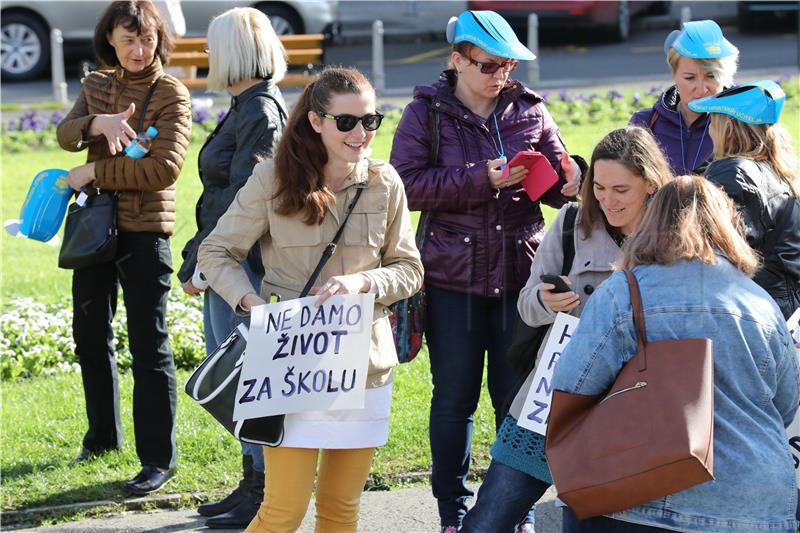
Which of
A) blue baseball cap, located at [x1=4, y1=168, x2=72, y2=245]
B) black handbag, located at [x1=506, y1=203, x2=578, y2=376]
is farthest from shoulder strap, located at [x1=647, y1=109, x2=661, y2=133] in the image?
blue baseball cap, located at [x1=4, y1=168, x2=72, y2=245]

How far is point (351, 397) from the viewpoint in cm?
409

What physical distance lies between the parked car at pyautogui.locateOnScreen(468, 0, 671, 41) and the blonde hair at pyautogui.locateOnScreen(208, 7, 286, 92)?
14.0 meters

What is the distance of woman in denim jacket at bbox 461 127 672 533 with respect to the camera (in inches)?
168

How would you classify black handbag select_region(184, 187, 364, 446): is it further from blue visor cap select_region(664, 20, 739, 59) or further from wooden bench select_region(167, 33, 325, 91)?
wooden bench select_region(167, 33, 325, 91)

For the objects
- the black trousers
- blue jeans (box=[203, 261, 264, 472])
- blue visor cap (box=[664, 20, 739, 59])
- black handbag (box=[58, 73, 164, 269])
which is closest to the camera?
blue visor cap (box=[664, 20, 739, 59])

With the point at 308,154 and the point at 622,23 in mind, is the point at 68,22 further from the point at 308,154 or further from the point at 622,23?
the point at 308,154

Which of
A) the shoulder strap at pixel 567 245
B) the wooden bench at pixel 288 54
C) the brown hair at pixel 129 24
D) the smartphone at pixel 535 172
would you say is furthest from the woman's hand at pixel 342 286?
the wooden bench at pixel 288 54

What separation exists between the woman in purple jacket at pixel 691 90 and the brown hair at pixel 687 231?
180 centimetres

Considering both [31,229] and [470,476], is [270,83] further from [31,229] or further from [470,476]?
[470,476]

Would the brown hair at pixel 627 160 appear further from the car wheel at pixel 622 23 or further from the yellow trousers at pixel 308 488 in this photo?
the car wheel at pixel 622 23

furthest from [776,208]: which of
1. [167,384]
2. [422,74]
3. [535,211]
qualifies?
[422,74]

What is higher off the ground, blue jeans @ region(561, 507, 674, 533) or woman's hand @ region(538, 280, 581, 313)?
woman's hand @ region(538, 280, 581, 313)

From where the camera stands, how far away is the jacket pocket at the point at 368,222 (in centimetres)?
428

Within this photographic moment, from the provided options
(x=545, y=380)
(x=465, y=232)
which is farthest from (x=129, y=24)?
(x=545, y=380)
